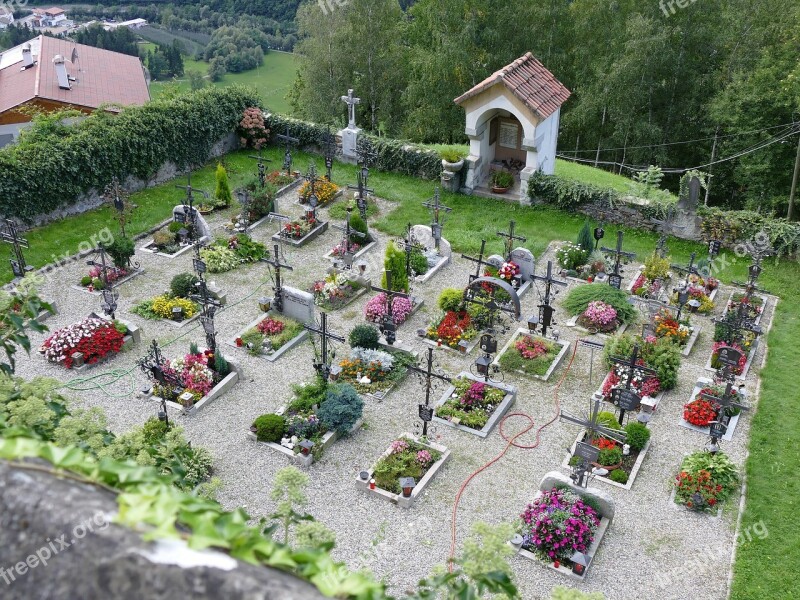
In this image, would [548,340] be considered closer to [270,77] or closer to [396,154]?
[396,154]

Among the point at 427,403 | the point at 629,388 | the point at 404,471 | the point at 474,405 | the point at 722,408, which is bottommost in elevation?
the point at 404,471

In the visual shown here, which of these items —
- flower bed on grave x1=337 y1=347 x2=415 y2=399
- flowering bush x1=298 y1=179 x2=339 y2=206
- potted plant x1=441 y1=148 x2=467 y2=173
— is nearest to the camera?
flower bed on grave x1=337 y1=347 x2=415 y2=399

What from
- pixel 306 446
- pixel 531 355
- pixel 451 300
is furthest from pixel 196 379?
pixel 531 355

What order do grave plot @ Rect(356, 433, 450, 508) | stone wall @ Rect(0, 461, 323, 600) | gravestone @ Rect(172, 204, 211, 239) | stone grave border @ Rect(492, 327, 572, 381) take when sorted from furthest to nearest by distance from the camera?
1. gravestone @ Rect(172, 204, 211, 239)
2. stone grave border @ Rect(492, 327, 572, 381)
3. grave plot @ Rect(356, 433, 450, 508)
4. stone wall @ Rect(0, 461, 323, 600)

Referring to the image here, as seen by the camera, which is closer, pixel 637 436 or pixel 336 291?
pixel 637 436

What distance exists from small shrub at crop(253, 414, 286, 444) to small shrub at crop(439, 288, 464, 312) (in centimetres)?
576

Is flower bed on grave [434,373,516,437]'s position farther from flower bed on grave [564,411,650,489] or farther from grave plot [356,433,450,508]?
flower bed on grave [564,411,650,489]

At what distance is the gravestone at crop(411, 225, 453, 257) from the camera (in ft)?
70.5

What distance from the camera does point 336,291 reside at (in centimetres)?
1936

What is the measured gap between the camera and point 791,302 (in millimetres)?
19594

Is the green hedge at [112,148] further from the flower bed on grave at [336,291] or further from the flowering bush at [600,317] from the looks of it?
the flowering bush at [600,317]

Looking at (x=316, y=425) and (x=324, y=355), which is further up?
(x=324, y=355)

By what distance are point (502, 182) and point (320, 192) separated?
601 centimetres

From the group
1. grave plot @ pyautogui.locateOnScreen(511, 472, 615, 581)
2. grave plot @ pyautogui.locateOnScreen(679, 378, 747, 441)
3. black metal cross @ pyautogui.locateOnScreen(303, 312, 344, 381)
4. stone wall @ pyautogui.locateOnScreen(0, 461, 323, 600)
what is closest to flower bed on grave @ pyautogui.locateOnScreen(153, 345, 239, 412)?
black metal cross @ pyautogui.locateOnScreen(303, 312, 344, 381)
